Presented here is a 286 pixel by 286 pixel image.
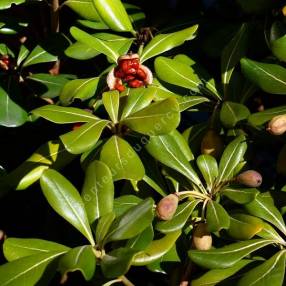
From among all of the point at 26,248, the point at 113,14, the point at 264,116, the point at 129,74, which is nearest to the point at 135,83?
the point at 129,74

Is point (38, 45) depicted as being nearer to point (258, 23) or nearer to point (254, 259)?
point (258, 23)

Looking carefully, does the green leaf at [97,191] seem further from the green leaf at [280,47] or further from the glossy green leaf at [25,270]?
the green leaf at [280,47]

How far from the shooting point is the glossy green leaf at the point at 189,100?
130cm

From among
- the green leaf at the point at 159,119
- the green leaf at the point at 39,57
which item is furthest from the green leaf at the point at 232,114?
the green leaf at the point at 39,57

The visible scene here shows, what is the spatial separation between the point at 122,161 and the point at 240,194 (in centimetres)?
23

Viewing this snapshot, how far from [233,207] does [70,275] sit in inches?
25.3

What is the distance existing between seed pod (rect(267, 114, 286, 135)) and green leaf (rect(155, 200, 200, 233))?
0.21m

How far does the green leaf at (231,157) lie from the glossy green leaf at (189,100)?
0.13 metres

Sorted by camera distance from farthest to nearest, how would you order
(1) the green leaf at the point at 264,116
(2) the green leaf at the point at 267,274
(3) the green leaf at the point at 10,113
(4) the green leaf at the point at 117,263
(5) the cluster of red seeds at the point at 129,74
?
(3) the green leaf at the point at 10,113, (5) the cluster of red seeds at the point at 129,74, (1) the green leaf at the point at 264,116, (2) the green leaf at the point at 267,274, (4) the green leaf at the point at 117,263

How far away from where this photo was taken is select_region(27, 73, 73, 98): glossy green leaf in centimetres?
150

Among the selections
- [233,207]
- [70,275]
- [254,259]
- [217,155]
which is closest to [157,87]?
[217,155]

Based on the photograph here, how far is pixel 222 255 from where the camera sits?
112cm

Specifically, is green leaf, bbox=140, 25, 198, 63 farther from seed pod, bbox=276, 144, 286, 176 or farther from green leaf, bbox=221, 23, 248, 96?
seed pod, bbox=276, 144, 286, 176

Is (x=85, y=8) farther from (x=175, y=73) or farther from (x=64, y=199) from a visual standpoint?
(x=64, y=199)
